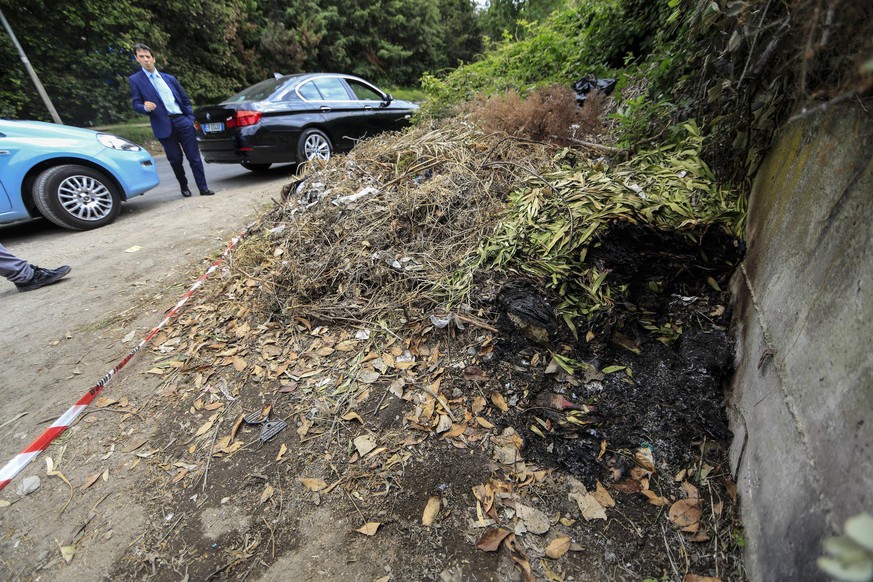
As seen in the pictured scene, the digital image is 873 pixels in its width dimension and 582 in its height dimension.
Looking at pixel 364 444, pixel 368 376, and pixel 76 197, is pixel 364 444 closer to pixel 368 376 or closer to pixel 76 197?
pixel 368 376

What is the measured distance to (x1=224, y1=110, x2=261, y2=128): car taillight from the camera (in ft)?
19.7

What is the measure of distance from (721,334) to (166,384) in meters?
3.32

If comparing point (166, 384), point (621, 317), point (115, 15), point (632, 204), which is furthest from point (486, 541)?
point (115, 15)

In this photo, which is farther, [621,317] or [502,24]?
→ [502,24]

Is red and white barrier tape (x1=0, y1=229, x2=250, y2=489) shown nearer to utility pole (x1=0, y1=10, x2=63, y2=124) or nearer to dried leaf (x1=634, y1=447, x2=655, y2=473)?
dried leaf (x1=634, y1=447, x2=655, y2=473)

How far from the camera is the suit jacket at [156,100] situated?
5.27m

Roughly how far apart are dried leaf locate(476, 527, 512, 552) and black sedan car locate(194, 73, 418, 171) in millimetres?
5486

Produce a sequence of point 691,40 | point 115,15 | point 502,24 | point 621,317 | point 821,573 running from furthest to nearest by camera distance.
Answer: point 502,24
point 115,15
point 691,40
point 621,317
point 821,573

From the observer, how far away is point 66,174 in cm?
481

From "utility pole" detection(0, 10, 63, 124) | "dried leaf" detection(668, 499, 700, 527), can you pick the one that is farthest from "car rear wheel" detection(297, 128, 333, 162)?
"utility pole" detection(0, 10, 63, 124)

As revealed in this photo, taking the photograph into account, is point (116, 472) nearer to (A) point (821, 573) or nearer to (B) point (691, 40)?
(A) point (821, 573)

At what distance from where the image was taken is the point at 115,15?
43.3ft

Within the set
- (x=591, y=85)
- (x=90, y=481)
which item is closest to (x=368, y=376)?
(x=90, y=481)

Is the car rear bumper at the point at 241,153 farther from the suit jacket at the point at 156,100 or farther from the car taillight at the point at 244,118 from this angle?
the suit jacket at the point at 156,100
